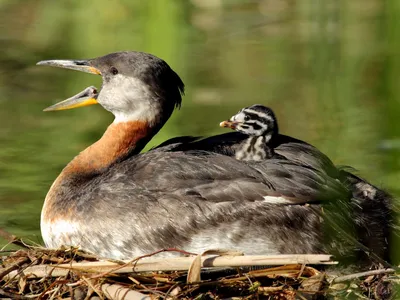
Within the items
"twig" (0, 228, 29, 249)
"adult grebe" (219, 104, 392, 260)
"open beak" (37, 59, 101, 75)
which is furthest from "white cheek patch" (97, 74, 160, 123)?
"twig" (0, 228, 29, 249)

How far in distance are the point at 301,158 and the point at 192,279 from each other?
1245mm

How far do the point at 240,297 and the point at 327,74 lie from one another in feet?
7.98

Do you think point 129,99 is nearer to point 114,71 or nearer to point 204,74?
point 114,71

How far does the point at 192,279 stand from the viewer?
3.92 metres

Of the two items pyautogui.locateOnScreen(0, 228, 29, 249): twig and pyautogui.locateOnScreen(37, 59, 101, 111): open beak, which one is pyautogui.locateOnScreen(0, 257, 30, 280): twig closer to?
pyautogui.locateOnScreen(0, 228, 29, 249): twig

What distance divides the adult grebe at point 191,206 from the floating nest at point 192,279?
22cm

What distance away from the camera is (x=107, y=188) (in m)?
4.68

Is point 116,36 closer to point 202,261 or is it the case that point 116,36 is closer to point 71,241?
point 71,241

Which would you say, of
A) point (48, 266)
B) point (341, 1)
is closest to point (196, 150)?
point (48, 266)

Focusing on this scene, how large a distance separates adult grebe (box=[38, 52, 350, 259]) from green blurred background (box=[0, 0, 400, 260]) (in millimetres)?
308

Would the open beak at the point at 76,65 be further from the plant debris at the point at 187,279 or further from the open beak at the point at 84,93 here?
the plant debris at the point at 187,279

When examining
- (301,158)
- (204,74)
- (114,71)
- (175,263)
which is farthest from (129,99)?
(204,74)

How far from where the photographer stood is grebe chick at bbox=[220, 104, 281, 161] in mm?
4801

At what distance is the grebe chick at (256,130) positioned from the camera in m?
4.80
